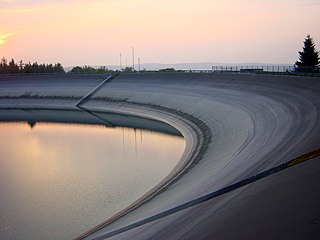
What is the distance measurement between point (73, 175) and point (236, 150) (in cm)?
1056

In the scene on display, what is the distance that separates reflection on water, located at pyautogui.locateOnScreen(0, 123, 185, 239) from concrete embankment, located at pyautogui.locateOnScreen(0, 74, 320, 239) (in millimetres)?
2148

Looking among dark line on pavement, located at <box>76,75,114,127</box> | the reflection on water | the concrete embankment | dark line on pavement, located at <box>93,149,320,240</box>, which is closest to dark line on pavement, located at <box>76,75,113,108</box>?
dark line on pavement, located at <box>76,75,114,127</box>

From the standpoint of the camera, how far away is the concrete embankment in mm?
11070

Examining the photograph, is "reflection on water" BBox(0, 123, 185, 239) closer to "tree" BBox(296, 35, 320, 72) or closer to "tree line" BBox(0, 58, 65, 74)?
"tree" BBox(296, 35, 320, 72)

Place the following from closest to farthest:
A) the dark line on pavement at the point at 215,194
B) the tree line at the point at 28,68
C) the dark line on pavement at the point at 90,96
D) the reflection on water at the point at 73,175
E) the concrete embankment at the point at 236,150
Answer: the concrete embankment at the point at 236,150 → the dark line on pavement at the point at 215,194 → the reflection on water at the point at 73,175 → the dark line on pavement at the point at 90,96 → the tree line at the point at 28,68

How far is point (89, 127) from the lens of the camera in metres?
51.0

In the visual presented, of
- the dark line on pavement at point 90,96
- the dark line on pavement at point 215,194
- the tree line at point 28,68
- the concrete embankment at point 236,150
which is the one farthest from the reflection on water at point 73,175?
the tree line at point 28,68

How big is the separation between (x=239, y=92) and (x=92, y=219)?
3138 cm

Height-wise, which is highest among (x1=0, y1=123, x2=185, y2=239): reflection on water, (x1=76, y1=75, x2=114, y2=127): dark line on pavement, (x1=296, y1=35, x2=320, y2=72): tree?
(x1=296, y1=35, x2=320, y2=72): tree

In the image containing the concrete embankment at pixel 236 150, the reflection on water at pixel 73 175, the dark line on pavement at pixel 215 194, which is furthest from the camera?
the reflection on water at pixel 73 175

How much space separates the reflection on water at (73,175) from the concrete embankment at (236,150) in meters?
2.15

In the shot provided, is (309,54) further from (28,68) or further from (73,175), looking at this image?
(28,68)

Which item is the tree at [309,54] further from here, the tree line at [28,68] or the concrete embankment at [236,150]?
the tree line at [28,68]

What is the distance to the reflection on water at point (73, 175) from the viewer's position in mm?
18625
